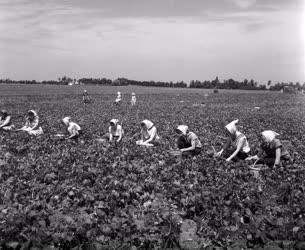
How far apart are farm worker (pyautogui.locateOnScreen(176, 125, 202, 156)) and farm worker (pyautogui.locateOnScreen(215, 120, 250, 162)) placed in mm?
721

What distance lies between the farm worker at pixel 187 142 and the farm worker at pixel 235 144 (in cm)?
72

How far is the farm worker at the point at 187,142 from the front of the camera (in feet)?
34.9

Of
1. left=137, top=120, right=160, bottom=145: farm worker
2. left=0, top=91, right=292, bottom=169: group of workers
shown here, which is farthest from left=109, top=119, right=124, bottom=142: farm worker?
left=137, top=120, right=160, bottom=145: farm worker

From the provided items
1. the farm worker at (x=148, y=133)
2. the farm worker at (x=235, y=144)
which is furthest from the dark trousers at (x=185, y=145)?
the farm worker at (x=148, y=133)

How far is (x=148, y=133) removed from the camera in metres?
12.9

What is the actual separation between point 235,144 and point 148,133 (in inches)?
130

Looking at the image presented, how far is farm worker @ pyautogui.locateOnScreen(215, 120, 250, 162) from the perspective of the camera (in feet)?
33.1

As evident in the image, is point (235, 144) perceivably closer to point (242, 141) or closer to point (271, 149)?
point (242, 141)

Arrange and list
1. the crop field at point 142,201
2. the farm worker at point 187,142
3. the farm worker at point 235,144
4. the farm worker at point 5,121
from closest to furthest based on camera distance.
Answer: the crop field at point 142,201, the farm worker at point 235,144, the farm worker at point 187,142, the farm worker at point 5,121

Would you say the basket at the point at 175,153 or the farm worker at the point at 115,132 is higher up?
the farm worker at the point at 115,132

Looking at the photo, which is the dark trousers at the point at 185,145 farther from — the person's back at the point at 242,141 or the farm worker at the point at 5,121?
the farm worker at the point at 5,121

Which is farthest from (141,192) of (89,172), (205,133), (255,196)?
(205,133)

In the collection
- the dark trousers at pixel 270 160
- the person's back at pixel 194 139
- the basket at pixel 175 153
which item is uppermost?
the person's back at pixel 194 139

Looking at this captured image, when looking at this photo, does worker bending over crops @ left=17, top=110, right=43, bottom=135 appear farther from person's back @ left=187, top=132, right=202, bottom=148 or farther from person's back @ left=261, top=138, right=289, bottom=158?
person's back @ left=261, top=138, right=289, bottom=158
